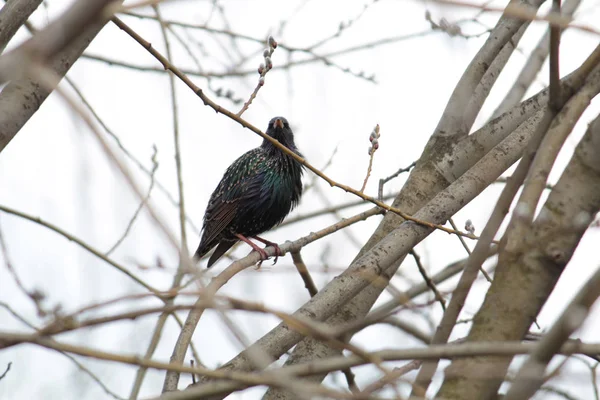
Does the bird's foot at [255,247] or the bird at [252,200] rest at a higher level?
the bird at [252,200]

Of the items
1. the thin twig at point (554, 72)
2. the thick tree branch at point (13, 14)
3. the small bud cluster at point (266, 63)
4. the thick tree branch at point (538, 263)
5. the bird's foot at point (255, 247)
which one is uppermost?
the bird's foot at point (255, 247)

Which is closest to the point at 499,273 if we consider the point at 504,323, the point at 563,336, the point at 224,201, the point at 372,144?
the point at 504,323

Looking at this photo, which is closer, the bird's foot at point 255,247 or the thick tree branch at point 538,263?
the thick tree branch at point 538,263

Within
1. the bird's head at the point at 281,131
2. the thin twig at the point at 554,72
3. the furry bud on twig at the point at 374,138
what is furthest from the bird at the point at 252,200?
the thin twig at the point at 554,72

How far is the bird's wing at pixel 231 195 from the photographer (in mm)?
7285

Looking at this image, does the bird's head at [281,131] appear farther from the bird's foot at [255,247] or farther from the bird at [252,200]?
the bird's foot at [255,247]

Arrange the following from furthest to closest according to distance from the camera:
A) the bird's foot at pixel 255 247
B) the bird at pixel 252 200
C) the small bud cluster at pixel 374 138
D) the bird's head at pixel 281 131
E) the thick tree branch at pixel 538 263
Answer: the bird's head at pixel 281 131, the bird at pixel 252 200, the bird's foot at pixel 255 247, the small bud cluster at pixel 374 138, the thick tree branch at pixel 538 263

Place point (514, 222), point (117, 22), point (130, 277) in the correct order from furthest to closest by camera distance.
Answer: point (130, 277) → point (117, 22) → point (514, 222)

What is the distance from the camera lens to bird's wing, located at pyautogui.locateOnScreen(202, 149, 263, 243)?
23.9ft

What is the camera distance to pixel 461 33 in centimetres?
589

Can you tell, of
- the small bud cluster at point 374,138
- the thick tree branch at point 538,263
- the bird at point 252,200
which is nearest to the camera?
the thick tree branch at point 538,263

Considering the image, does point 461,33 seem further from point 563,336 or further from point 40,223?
point 563,336

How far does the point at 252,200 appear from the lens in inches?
287

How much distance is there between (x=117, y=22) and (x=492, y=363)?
2193 millimetres
